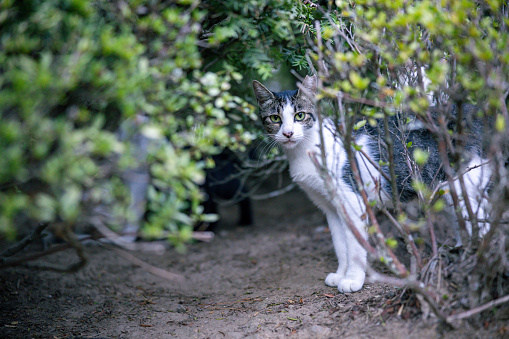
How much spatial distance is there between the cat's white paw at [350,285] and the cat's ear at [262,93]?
4.76 ft

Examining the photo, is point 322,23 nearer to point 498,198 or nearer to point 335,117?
point 335,117

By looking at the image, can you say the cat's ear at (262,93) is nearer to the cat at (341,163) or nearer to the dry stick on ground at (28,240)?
the cat at (341,163)

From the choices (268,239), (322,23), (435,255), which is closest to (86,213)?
(435,255)

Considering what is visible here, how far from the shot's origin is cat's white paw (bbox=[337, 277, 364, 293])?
248 cm

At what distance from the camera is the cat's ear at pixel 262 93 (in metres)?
2.90

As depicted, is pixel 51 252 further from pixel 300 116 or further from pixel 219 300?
pixel 300 116

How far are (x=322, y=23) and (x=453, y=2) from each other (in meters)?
1.08

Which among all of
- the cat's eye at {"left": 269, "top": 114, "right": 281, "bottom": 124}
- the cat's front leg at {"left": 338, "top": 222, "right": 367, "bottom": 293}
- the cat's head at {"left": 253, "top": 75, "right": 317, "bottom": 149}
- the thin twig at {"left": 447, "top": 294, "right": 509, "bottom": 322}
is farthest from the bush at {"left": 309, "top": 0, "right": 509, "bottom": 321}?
the cat's eye at {"left": 269, "top": 114, "right": 281, "bottom": 124}

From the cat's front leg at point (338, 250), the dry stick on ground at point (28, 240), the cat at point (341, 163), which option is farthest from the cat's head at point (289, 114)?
the dry stick on ground at point (28, 240)

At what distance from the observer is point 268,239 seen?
419 centimetres

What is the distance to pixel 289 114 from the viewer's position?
9.06 ft

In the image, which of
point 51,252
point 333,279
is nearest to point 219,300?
point 333,279

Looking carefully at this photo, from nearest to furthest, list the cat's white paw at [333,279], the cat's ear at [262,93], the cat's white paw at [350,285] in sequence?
the cat's white paw at [350,285] → the cat's white paw at [333,279] → the cat's ear at [262,93]

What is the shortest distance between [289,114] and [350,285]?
126cm
